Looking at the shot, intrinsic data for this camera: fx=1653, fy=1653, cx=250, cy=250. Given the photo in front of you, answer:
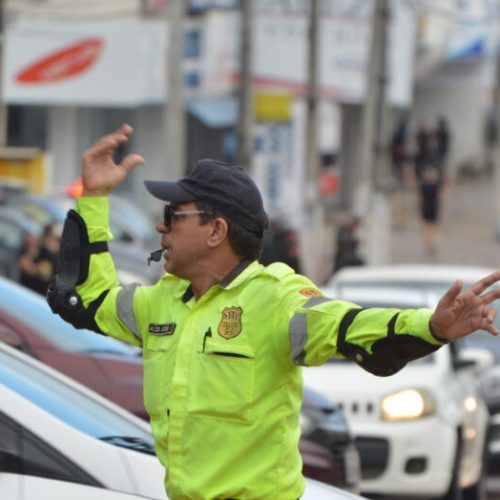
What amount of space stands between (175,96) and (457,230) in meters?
17.6

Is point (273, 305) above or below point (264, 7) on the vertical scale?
below

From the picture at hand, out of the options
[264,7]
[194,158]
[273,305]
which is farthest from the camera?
[194,158]

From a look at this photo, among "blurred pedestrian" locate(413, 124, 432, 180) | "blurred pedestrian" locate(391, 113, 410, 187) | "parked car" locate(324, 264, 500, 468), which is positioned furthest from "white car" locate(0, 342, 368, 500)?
"blurred pedestrian" locate(391, 113, 410, 187)

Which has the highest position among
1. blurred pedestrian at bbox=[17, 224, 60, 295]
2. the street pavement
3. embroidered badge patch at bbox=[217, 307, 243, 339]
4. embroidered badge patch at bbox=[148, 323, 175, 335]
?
embroidered badge patch at bbox=[217, 307, 243, 339]

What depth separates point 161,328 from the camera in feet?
14.6

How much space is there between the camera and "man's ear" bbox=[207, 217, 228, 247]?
4.40 meters

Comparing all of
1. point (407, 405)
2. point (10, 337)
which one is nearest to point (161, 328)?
point (10, 337)

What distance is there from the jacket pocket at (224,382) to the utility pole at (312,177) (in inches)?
868

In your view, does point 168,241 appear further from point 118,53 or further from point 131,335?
point 118,53

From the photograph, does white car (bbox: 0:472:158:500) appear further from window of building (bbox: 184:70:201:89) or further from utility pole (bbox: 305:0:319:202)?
window of building (bbox: 184:70:201:89)

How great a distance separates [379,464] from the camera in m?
10.2

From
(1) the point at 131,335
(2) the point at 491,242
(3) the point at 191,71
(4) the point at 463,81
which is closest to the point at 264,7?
(3) the point at 191,71

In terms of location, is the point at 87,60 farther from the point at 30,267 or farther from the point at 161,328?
the point at 161,328

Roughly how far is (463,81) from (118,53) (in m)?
19.2
